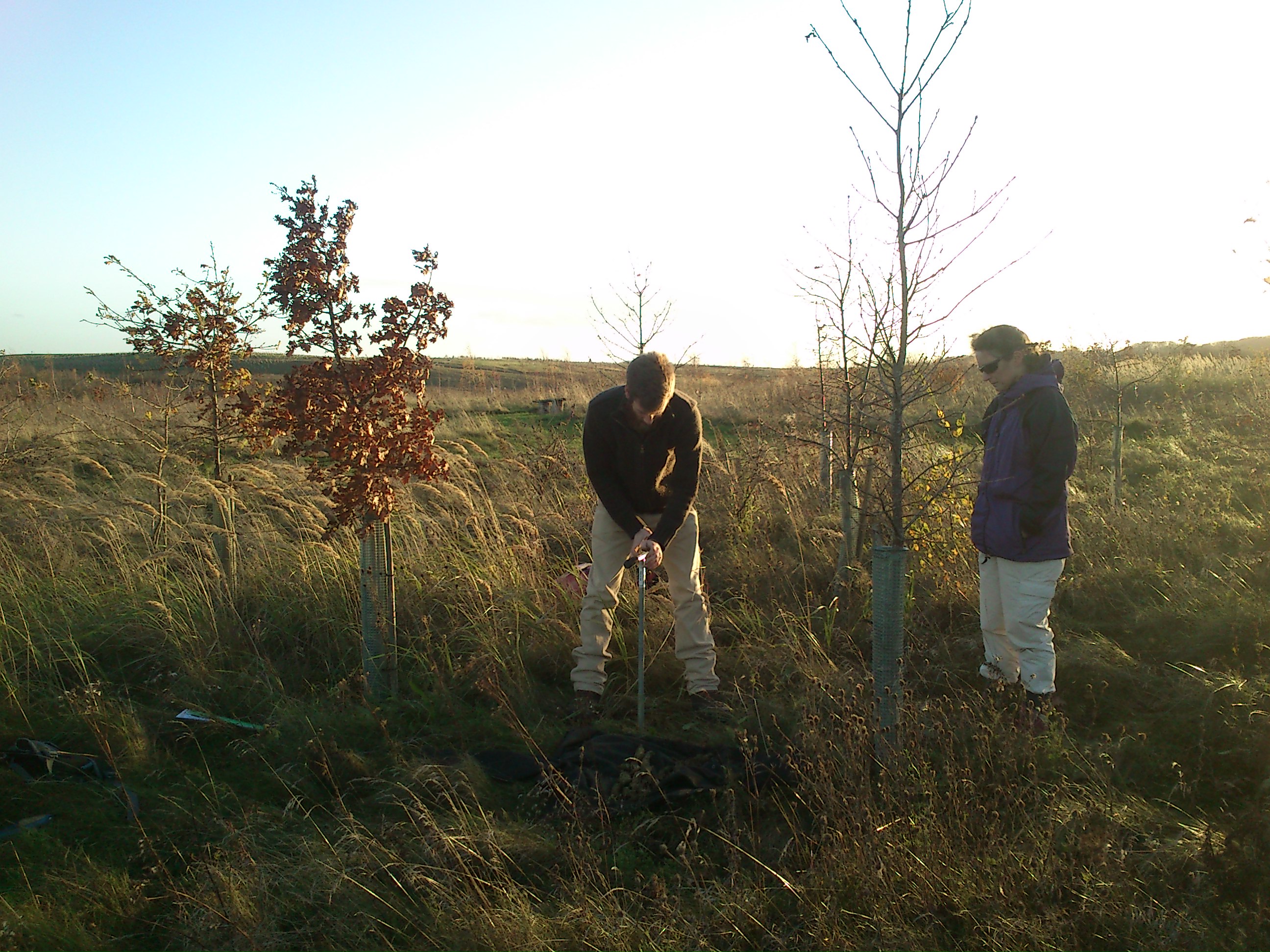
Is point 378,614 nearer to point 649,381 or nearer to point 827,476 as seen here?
point 649,381

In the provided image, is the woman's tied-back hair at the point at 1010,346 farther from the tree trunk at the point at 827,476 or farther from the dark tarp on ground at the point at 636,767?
the tree trunk at the point at 827,476

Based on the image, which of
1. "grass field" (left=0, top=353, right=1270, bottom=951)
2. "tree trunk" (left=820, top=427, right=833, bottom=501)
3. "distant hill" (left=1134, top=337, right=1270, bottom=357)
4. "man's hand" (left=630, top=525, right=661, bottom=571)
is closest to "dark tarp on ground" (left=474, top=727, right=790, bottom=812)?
"grass field" (left=0, top=353, right=1270, bottom=951)

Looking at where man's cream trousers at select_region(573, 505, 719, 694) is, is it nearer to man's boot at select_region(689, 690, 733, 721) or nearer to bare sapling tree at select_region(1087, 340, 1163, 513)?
man's boot at select_region(689, 690, 733, 721)

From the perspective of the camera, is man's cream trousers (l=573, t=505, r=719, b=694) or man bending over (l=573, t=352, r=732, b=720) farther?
man's cream trousers (l=573, t=505, r=719, b=694)

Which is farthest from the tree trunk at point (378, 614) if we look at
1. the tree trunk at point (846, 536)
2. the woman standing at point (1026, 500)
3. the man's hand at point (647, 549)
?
the woman standing at point (1026, 500)

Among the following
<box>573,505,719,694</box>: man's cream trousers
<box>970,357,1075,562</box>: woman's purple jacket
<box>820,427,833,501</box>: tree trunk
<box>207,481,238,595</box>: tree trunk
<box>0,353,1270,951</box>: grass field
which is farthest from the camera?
<box>820,427,833,501</box>: tree trunk

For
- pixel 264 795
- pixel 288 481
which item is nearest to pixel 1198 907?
pixel 264 795

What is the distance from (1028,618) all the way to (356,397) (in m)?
3.48

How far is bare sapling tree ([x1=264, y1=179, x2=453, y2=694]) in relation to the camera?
3.88 metres

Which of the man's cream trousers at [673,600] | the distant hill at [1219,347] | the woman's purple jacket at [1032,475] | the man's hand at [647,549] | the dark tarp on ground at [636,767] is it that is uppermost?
the distant hill at [1219,347]

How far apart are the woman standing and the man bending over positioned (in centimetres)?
146

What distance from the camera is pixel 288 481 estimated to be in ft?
26.9

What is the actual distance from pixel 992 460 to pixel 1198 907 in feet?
7.12

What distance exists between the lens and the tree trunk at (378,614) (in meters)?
4.30
